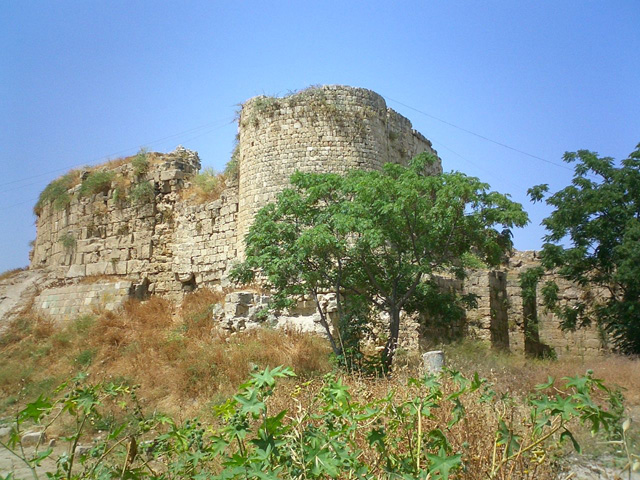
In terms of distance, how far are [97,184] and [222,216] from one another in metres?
5.01

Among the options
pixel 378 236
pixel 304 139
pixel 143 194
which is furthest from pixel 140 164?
pixel 378 236

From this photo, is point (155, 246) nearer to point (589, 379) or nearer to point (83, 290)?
point (83, 290)

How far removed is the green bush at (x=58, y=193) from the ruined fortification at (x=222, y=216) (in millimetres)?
151

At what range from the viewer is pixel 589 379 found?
3.04 m

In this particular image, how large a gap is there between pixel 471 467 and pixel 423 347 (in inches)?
316

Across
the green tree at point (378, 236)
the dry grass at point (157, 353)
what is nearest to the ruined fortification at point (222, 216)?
the dry grass at point (157, 353)

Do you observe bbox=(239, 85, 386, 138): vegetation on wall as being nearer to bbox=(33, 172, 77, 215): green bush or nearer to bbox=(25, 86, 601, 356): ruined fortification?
bbox=(25, 86, 601, 356): ruined fortification

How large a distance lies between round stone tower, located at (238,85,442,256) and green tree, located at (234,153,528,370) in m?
3.13

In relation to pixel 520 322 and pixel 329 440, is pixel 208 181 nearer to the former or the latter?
pixel 520 322

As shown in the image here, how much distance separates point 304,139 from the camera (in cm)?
1445

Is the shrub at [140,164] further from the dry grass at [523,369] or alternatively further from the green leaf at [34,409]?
the green leaf at [34,409]

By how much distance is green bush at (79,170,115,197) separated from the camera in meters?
18.7

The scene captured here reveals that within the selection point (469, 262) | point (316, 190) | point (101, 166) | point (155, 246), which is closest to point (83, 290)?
point (155, 246)

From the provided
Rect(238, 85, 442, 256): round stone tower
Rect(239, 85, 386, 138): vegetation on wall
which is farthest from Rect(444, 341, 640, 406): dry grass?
Rect(239, 85, 386, 138): vegetation on wall
